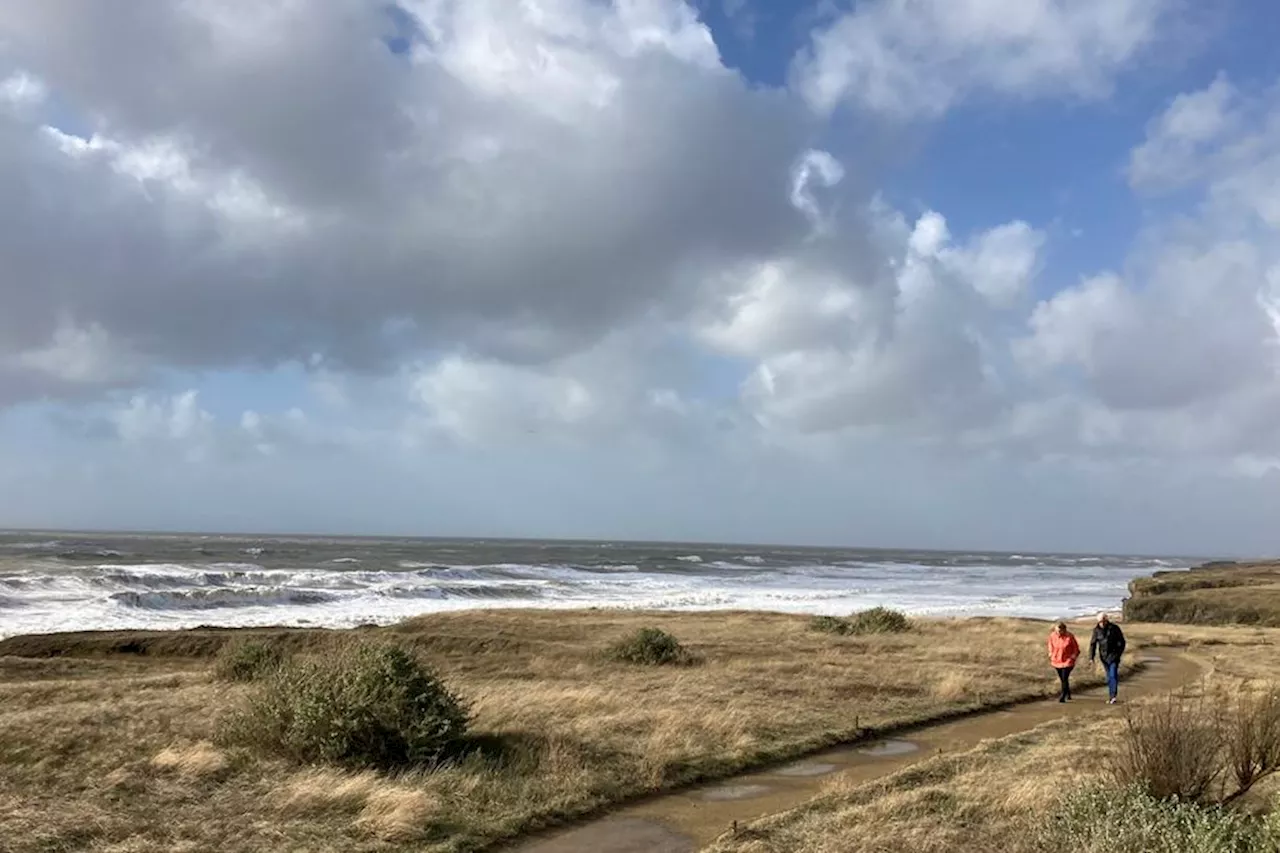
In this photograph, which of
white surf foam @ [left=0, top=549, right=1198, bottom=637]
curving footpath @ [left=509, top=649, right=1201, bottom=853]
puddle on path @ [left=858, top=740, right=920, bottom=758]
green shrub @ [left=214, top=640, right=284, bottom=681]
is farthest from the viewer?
white surf foam @ [left=0, top=549, right=1198, bottom=637]

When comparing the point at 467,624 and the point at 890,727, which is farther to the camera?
the point at 467,624

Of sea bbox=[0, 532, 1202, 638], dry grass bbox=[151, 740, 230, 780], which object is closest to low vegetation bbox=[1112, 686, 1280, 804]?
dry grass bbox=[151, 740, 230, 780]

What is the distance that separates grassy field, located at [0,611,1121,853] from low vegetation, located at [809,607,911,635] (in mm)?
7018

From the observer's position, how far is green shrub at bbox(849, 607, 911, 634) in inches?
1303

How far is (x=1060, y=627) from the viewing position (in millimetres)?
17672

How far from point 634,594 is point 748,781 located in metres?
57.2

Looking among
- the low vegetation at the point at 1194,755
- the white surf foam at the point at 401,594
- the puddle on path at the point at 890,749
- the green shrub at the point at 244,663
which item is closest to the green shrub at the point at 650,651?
the green shrub at the point at 244,663

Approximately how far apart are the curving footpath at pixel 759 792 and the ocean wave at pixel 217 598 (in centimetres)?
4291

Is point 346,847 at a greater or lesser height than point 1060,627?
lesser

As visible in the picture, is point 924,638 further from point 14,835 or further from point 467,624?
point 14,835

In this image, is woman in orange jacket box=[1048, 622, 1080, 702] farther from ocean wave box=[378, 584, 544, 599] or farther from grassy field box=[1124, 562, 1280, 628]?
ocean wave box=[378, 584, 544, 599]

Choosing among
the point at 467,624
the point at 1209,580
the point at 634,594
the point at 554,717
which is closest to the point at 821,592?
the point at 634,594

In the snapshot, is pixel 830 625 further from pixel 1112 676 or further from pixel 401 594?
pixel 401 594

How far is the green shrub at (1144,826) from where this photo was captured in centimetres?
646
